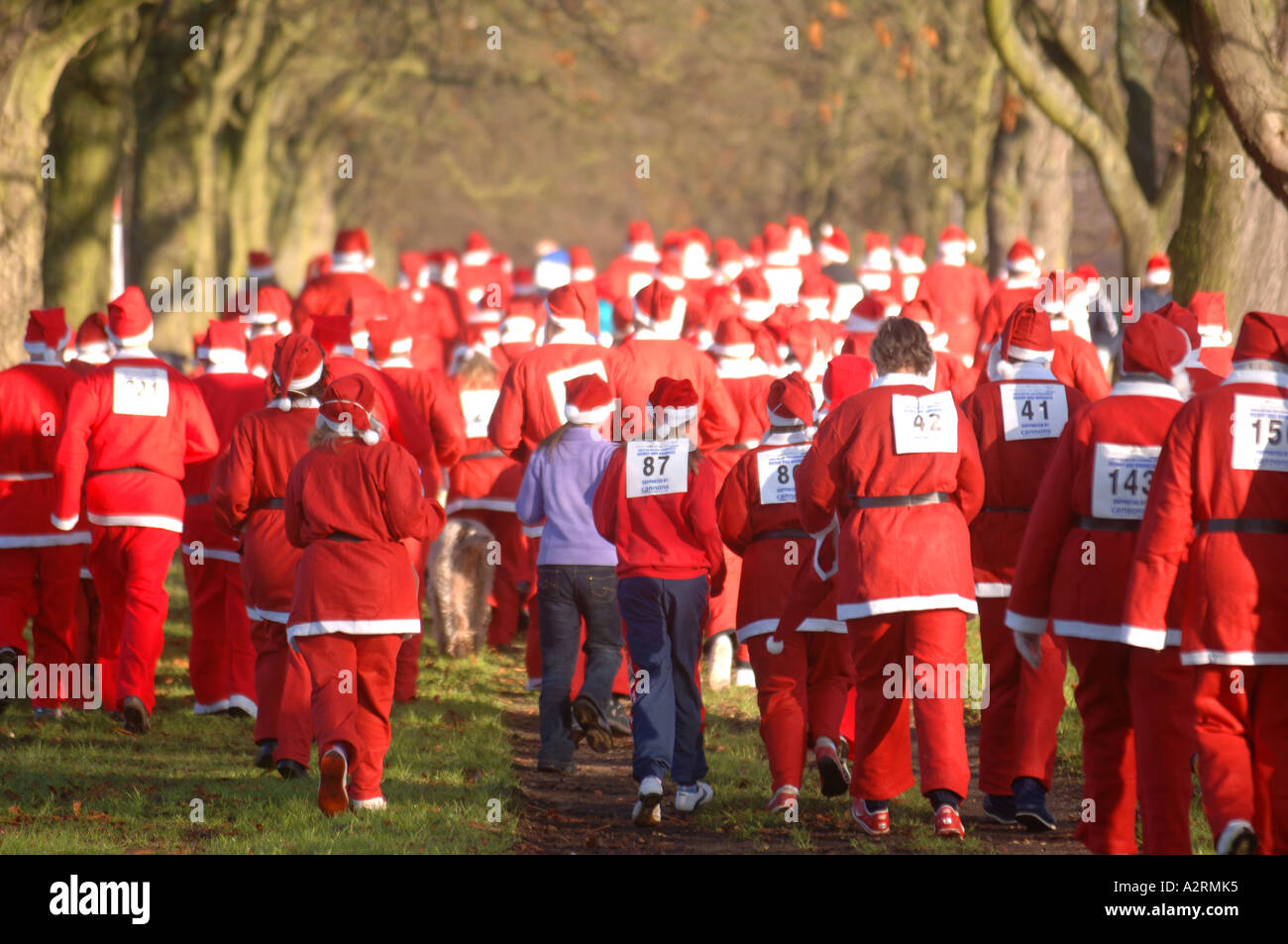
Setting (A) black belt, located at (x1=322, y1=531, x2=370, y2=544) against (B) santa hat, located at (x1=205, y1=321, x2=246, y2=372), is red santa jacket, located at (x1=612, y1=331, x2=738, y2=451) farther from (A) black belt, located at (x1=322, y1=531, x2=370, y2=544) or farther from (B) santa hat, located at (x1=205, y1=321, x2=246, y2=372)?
(A) black belt, located at (x1=322, y1=531, x2=370, y2=544)

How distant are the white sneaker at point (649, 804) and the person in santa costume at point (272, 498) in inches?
72.9

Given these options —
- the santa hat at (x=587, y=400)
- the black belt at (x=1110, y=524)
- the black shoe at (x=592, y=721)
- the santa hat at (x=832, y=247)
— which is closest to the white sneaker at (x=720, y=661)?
the black shoe at (x=592, y=721)

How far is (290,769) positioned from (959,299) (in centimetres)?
951

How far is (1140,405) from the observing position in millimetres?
7980

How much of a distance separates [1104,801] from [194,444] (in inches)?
231

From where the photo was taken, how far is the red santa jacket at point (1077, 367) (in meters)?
10.5

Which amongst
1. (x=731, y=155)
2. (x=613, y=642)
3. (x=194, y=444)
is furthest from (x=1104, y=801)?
(x=731, y=155)

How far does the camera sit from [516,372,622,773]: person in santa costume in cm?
1065

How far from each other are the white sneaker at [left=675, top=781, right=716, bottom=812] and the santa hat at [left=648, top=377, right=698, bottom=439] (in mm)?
1630

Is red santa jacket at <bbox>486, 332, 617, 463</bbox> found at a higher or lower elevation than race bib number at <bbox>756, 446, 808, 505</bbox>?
higher

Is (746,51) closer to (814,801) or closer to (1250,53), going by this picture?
(1250,53)

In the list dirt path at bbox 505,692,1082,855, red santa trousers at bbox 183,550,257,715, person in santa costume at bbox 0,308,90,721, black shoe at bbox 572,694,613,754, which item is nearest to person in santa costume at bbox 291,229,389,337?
person in santa costume at bbox 0,308,90,721

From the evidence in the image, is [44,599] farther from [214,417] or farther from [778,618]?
[778,618]

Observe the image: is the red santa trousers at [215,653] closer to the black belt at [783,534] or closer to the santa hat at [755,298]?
the black belt at [783,534]
